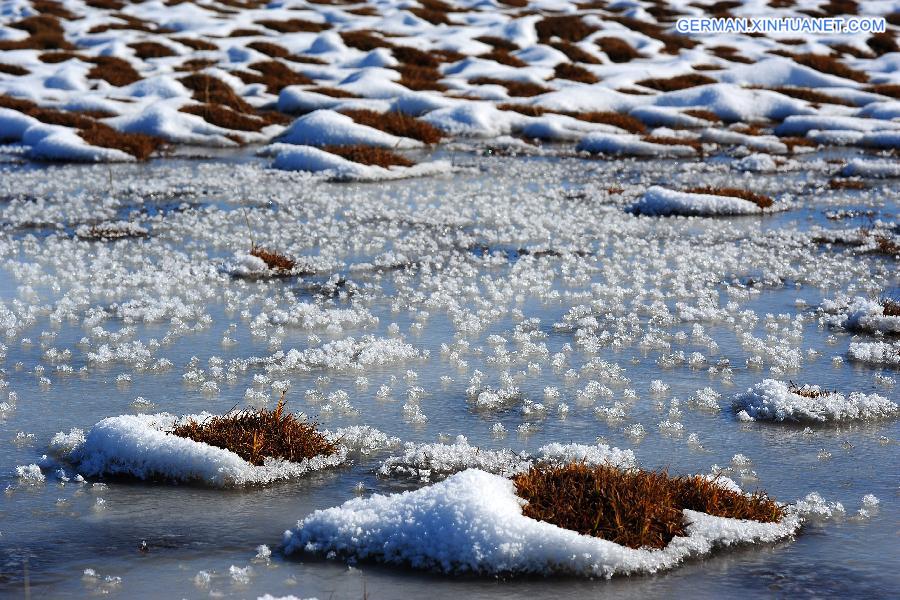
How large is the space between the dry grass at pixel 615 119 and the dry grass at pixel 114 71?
1878 centimetres

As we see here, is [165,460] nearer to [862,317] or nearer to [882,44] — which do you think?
[862,317]

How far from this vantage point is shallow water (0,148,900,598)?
553 cm

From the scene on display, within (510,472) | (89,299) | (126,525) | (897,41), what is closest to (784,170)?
(89,299)

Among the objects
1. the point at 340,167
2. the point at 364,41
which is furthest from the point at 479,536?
the point at 364,41

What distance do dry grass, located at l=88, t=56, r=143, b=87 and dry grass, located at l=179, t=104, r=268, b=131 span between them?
8.83 metres

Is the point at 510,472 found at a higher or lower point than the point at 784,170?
higher

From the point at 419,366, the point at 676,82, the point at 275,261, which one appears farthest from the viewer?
the point at 676,82

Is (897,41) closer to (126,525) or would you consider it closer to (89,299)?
(89,299)

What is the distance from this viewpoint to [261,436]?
7012 millimetres

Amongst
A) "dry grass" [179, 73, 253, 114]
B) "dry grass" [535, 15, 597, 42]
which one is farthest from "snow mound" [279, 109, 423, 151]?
"dry grass" [535, 15, 597, 42]

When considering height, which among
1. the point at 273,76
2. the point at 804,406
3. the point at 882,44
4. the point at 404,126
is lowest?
the point at 882,44

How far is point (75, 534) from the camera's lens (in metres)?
5.93

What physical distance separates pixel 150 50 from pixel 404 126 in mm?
24335

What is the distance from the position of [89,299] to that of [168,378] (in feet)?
11.3
